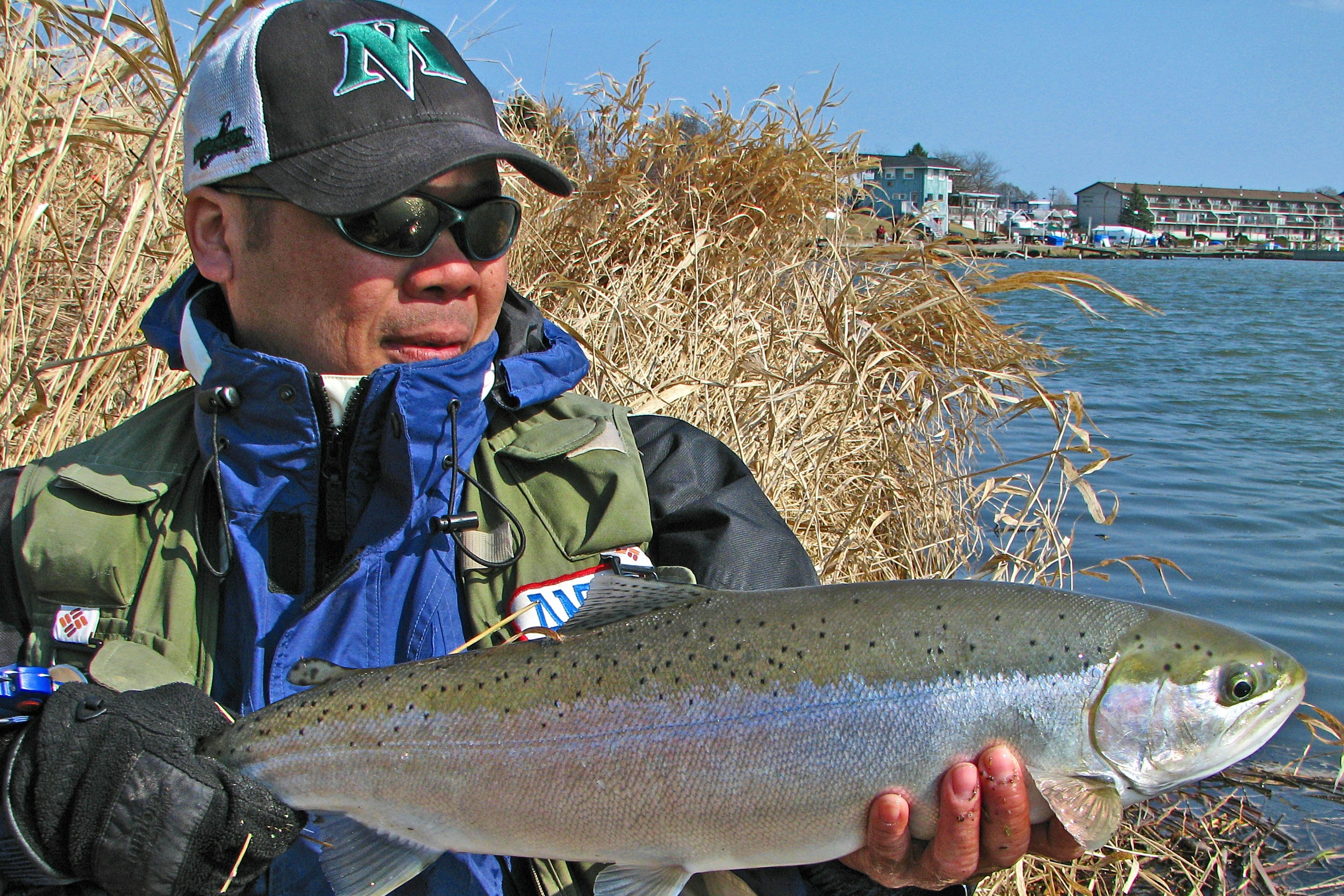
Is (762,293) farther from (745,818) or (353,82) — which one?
(745,818)

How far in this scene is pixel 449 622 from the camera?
2.23 m

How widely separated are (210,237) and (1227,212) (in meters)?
166

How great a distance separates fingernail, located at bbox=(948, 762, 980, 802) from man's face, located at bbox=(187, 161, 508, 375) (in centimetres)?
144

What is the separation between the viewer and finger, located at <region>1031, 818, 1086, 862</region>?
1.97m

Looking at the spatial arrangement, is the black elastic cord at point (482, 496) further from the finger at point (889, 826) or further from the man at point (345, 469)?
the finger at point (889, 826)

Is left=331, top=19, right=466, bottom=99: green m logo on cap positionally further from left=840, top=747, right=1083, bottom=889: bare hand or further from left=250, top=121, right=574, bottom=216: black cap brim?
left=840, top=747, right=1083, bottom=889: bare hand

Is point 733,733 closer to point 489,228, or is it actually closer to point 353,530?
point 353,530

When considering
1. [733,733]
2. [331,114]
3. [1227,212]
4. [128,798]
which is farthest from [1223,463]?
[1227,212]

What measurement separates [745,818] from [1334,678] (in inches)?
251

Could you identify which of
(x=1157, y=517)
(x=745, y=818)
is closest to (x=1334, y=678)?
(x=1157, y=517)

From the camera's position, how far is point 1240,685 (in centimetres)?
205

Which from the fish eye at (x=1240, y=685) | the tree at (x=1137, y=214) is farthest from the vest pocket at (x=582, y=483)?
the tree at (x=1137, y=214)

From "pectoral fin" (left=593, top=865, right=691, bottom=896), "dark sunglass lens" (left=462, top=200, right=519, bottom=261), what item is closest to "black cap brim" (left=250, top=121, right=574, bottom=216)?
"dark sunglass lens" (left=462, top=200, right=519, bottom=261)

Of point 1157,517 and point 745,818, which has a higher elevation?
point 745,818
